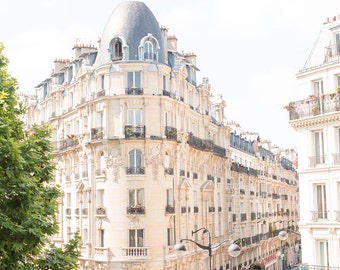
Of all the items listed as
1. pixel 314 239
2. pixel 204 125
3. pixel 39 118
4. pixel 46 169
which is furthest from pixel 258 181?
pixel 46 169

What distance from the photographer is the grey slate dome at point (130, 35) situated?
38500mm

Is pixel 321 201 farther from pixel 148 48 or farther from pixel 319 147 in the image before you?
pixel 148 48

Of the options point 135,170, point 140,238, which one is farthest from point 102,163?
point 140,238

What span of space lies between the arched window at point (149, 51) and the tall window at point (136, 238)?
1154 centimetres

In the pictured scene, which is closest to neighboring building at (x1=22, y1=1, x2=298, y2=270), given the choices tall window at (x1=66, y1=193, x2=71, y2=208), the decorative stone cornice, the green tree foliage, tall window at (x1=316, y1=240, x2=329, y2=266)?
tall window at (x1=66, y1=193, x2=71, y2=208)

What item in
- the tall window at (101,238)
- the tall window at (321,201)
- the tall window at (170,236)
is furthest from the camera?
the tall window at (170,236)

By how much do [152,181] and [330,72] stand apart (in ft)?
52.9

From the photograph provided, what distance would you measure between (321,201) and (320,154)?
6.65 feet

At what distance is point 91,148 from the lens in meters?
39.5

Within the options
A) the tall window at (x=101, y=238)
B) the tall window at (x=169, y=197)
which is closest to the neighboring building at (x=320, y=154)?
the tall window at (x=169, y=197)

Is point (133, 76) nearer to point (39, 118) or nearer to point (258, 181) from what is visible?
point (39, 118)

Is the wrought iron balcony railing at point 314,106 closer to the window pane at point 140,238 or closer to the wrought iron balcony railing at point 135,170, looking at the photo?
the wrought iron balcony railing at point 135,170

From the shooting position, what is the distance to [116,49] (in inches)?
1524

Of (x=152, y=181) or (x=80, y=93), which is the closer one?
(x=152, y=181)
